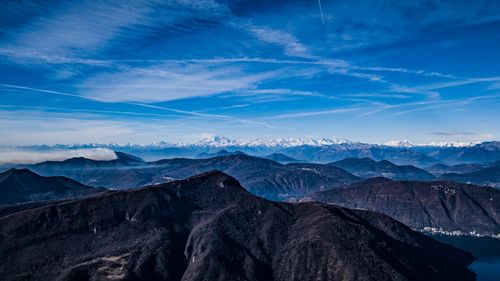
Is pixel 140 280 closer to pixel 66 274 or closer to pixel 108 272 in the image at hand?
pixel 108 272

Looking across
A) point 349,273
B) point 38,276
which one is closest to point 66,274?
point 38,276

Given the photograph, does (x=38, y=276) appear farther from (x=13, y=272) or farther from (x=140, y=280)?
(x=140, y=280)

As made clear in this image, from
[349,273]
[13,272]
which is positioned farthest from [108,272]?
[349,273]

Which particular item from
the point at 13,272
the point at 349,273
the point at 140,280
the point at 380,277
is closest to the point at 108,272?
the point at 140,280

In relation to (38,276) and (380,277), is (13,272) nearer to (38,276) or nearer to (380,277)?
(38,276)

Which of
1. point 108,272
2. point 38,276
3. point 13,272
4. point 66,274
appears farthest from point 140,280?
point 13,272

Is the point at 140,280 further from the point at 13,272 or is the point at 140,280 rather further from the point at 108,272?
the point at 13,272
